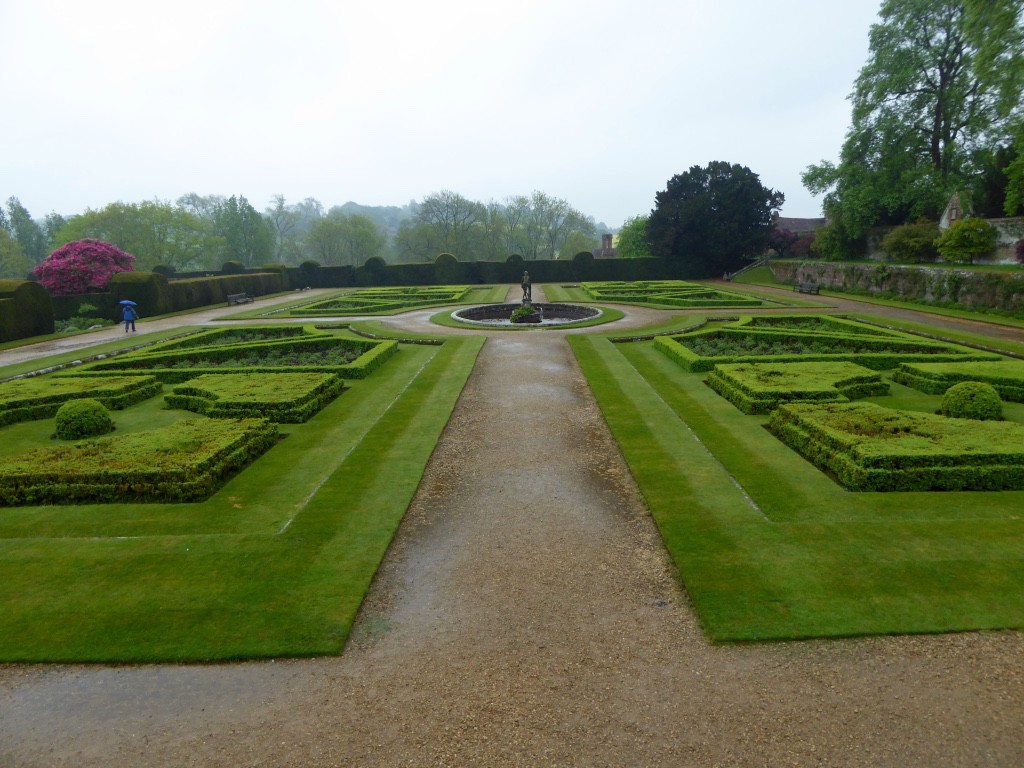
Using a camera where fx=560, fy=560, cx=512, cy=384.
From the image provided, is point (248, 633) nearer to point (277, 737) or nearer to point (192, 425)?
point (277, 737)

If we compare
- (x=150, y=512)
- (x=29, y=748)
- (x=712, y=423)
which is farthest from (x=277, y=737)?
(x=712, y=423)

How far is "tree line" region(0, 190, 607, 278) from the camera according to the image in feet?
225

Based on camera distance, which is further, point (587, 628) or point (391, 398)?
point (391, 398)

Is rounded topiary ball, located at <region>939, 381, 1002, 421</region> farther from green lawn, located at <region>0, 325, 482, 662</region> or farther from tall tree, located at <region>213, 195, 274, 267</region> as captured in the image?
tall tree, located at <region>213, 195, 274, 267</region>

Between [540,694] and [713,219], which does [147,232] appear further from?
[540,694]

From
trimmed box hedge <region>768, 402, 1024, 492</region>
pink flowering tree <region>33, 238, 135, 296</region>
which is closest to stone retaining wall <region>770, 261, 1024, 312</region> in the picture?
trimmed box hedge <region>768, 402, 1024, 492</region>

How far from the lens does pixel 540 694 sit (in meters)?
5.86

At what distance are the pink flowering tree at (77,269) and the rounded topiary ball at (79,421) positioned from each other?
1410 inches

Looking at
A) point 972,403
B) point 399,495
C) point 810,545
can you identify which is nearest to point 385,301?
point 399,495

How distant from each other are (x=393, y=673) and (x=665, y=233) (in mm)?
60583

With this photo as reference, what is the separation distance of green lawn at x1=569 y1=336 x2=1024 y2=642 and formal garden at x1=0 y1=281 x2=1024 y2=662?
0.12ft

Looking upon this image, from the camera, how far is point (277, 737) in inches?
214

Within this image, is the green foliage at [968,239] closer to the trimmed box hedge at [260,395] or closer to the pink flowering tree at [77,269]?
the trimmed box hedge at [260,395]

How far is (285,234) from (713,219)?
7895 cm
